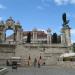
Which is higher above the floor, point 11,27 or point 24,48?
point 11,27

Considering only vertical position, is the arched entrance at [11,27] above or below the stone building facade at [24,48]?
above

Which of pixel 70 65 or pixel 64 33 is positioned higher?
pixel 64 33

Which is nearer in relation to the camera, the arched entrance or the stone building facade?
the stone building facade

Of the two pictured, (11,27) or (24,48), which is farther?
(11,27)

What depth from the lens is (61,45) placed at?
74.2 meters

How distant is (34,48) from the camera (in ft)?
238

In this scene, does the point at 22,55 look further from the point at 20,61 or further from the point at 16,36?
the point at 16,36

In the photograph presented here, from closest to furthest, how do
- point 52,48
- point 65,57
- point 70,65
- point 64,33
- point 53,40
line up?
point 70,65 → point 65,57 → point 52,48 → point 64,33 → point 53,40

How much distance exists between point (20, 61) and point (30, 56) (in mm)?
3088

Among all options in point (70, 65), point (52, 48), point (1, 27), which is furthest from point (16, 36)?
point (70, 65)

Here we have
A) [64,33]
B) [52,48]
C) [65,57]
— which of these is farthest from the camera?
[64,33]

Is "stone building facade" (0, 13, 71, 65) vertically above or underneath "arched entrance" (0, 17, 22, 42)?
underneath

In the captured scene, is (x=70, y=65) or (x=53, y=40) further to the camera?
(x=53, y=40)

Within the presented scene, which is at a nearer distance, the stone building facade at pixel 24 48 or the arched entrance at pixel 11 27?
the stone building facade at pixel 24 48
